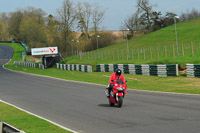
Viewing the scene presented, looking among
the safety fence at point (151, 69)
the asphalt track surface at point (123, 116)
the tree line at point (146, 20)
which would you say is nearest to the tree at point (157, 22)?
the tree line at point (146, 20)

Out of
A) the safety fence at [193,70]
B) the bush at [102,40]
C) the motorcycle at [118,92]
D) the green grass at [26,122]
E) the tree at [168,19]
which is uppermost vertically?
the tree at [168,19]

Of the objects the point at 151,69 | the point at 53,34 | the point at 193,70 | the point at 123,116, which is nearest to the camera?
the point at 123,116

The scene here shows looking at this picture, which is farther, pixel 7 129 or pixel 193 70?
pixel 193 70

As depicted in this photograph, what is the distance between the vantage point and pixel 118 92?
14.6 meters

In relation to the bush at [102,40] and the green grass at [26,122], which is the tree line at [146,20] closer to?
the bush at [102,40]

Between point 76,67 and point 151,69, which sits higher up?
point 76,67

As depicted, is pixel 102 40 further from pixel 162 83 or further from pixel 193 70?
pixel 162 83

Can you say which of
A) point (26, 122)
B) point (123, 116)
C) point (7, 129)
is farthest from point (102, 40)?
point (7, 129)

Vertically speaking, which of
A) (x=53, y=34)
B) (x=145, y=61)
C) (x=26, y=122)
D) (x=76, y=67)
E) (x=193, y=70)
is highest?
(x=53, y=34)

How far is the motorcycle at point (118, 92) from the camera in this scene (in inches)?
570

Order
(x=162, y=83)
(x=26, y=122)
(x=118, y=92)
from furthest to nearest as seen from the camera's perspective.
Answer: (x=162, y=83), (x=118, y=92), (x=26, y=122)

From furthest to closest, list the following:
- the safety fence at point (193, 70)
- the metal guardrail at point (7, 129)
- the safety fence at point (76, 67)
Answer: the safety fence at point (76, 67)
the safety fence at point (193, 70)
the metal guardrail at point (7, 129)

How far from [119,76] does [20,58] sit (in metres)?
99.7

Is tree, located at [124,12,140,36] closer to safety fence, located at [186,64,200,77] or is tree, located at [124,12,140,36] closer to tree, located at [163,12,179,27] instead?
tree, located at [163,12,179,27]
